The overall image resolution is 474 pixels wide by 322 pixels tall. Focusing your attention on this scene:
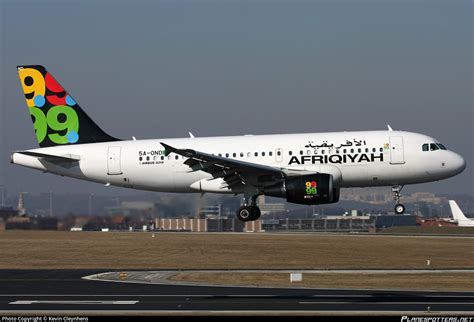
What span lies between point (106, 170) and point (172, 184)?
4.10m

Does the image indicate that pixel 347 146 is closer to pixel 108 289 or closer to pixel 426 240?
pixel 108 289

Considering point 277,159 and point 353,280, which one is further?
point 277,159

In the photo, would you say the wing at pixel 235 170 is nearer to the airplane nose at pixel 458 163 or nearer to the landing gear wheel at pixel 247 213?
the landing gear wheel at pixel 247 213

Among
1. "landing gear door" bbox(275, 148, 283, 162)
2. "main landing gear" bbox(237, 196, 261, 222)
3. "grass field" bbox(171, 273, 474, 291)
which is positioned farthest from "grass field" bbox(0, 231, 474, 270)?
"landing gear door" bbox(275, 148, 283, 162)

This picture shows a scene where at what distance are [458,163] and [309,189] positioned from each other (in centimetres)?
1067

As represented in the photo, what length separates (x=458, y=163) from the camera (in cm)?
4922

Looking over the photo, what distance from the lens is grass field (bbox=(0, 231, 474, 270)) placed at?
57719 mm

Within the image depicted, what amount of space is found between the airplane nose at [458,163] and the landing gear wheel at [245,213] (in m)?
12.4

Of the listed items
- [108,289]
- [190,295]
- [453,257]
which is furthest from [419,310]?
[453,257]

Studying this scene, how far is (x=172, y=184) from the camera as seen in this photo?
164ft

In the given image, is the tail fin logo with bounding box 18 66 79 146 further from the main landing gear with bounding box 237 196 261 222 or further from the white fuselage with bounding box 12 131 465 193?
the main landing gear with bounding box 237 196 261 222

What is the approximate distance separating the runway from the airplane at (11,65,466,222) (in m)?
7.35

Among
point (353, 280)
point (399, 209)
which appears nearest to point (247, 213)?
point (353, 280)

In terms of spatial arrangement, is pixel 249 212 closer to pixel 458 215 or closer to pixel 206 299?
pixel 206 299
